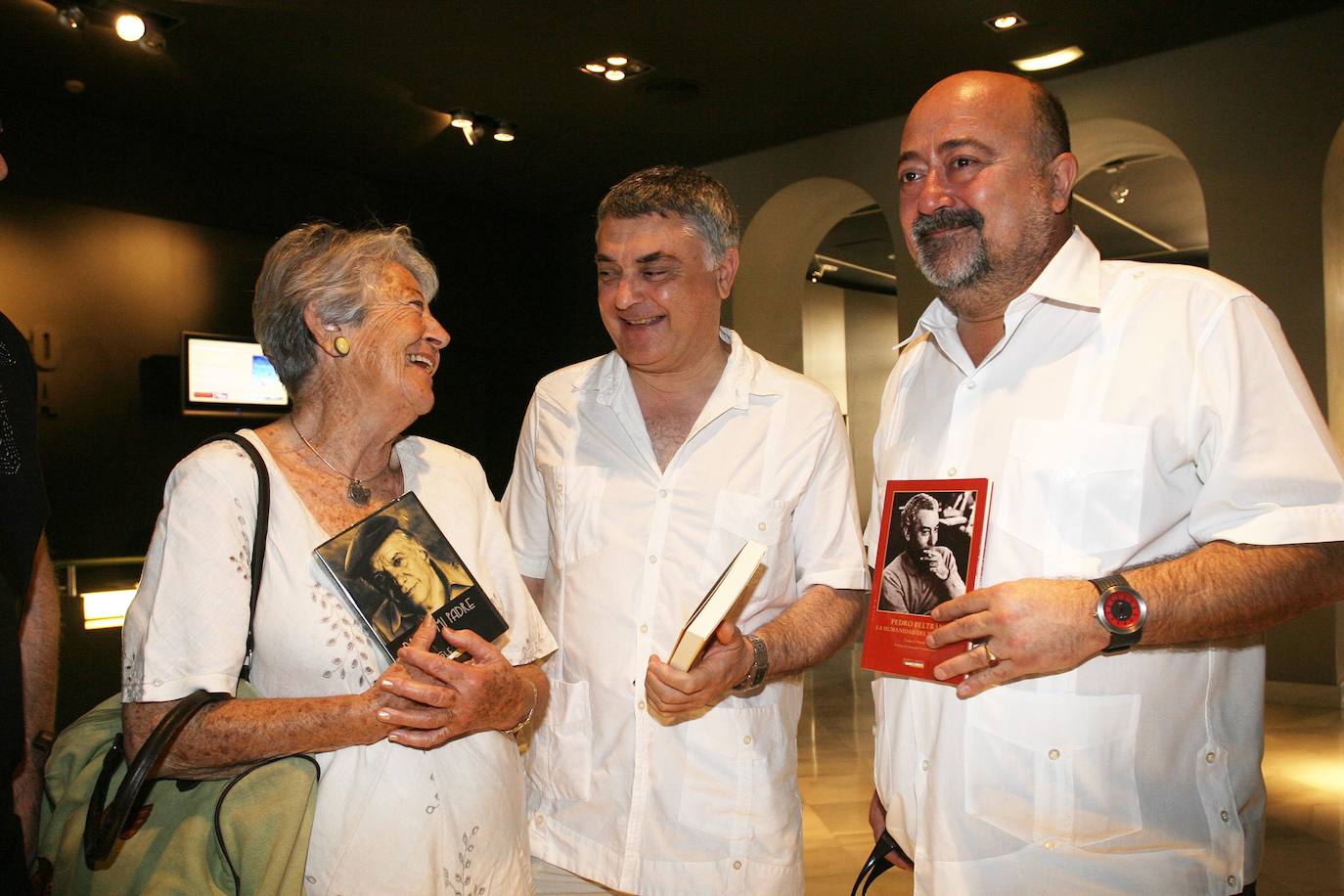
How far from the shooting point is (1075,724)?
1.64 meters

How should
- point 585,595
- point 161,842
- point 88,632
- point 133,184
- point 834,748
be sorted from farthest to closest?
1. point 133,184
2. point 834,748
3. point 88,632
4. point 585,595
5. point 161,842

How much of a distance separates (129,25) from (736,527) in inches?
207

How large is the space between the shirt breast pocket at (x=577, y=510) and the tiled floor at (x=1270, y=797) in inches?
65.4

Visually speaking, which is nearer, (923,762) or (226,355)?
(923,762)

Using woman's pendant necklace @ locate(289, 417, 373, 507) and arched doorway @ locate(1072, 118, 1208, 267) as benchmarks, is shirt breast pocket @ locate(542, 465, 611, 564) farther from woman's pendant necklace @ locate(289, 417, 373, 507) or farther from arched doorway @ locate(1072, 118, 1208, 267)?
arched doorway @ locate(1072, 118, 1208, 267)

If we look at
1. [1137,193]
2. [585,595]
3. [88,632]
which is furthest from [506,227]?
[585,595]

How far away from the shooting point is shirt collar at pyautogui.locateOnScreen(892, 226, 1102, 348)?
173 centimetres

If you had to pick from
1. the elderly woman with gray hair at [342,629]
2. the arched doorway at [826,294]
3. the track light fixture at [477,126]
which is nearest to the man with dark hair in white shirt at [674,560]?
Answer: the elderly woman with gray hair at [342,629]

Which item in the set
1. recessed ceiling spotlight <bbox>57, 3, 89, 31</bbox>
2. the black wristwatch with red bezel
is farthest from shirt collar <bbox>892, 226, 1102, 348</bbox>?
recessed ceiling spotlight <bbox>57, 3, 89, 31</bbox>

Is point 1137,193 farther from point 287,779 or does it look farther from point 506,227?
point 287,779

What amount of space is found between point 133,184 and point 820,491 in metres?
7.45

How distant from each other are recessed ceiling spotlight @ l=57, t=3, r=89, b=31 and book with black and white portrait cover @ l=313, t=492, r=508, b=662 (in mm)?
5416

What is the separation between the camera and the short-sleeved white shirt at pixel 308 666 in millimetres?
1495

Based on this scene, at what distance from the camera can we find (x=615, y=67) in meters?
6.60
